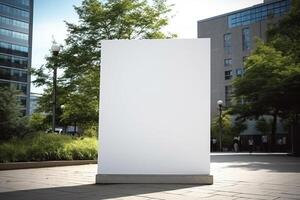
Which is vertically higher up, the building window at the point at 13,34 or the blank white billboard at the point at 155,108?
the building window at the point at 13,34

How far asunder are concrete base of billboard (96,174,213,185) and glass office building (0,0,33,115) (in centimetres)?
8543

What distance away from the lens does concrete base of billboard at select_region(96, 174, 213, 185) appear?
10.4 meters

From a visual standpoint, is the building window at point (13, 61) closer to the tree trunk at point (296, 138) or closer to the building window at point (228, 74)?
the building window at point (228, 74)

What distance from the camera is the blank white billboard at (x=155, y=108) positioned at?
10.6 metres

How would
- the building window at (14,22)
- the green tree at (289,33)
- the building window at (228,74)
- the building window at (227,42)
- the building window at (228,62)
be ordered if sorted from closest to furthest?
the green tree at (289,33) → the building window at (228,74) → the building window at (228,62) → the building window at (227,42) → the building window at (14,22)

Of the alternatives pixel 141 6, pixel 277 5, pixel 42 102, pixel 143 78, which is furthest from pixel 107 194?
pixel 277 5

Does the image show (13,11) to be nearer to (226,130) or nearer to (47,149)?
(226,130)

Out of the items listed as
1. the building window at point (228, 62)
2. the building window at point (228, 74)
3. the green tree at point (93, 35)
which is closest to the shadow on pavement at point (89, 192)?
the green tree at point (93, 35)

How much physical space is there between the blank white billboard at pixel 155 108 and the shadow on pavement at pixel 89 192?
2.55 ft

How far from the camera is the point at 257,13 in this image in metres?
69.9

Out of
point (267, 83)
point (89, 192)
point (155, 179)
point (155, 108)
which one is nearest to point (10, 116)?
point (267, 83)

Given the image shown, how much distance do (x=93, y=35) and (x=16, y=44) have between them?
76.0m

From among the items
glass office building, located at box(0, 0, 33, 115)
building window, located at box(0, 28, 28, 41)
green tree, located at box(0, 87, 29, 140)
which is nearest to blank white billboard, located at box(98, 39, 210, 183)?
green tree, located at box(0, 87, 29, 140)

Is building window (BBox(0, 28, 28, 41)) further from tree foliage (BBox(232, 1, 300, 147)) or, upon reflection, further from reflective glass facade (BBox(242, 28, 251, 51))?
tree foliage (BBox(232, 1, 300, 147))
